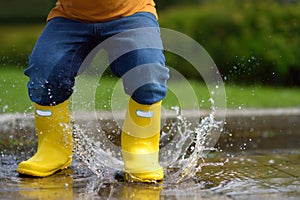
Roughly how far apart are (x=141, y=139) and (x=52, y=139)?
45 centimetres

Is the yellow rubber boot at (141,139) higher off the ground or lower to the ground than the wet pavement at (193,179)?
higher

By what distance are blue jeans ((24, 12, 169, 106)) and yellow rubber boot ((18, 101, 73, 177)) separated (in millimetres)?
57

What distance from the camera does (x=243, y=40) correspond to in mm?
8016

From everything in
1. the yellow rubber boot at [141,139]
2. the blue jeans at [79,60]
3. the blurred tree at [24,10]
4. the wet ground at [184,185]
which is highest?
the blurred tree at [24,10]

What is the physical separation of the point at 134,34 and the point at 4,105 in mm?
2090

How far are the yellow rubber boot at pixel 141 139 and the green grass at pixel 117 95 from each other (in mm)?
629

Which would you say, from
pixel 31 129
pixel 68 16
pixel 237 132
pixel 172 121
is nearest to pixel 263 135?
pixel 237 132

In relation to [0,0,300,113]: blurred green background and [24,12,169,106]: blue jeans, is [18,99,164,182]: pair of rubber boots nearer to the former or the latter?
[24,12,169,106]: blue jeans

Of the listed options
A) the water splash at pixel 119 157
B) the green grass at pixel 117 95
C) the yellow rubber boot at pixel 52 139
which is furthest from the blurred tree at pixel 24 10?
the yellow rubber boot at pixel 52 139

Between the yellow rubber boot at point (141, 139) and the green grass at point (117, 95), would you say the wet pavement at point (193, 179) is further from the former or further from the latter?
the green grass at point (117, 95)

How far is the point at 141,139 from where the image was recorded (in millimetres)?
3109

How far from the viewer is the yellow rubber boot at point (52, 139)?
315cm

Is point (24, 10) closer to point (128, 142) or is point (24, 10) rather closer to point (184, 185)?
point (128, 142)

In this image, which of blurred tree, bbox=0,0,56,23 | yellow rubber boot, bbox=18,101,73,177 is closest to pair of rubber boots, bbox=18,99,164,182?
yellow rubber boot, bbox=18,101,73,177
